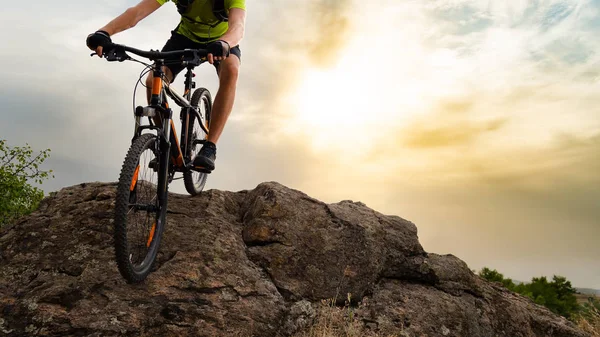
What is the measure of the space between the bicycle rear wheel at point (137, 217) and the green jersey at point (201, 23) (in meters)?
2.00

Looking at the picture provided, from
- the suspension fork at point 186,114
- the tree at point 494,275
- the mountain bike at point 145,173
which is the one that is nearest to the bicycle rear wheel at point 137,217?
the mountain bike at point 145,173

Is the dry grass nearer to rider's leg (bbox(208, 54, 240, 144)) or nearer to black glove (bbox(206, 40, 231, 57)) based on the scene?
rider's leg (bbox(208, 54, 240, 144))

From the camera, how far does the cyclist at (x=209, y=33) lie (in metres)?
4.90

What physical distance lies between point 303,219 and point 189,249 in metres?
1.38

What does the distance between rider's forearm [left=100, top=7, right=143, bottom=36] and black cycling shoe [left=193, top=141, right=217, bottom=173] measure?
1.47 metres

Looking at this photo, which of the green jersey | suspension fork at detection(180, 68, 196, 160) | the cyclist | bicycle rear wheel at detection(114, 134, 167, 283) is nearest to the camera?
bicycle rear wheel at detection(114, 134, 167, 283)

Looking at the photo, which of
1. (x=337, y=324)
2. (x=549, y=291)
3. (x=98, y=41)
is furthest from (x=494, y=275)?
(x=98, y=41)

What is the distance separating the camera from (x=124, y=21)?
4.86 m

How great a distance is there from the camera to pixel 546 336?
587cm

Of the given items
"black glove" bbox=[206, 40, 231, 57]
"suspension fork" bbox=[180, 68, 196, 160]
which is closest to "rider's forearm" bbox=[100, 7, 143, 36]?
"suspension fork" bbox=[180, 68, 196, 160]

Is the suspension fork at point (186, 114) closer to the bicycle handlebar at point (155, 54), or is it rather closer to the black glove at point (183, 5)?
the black glove at point (183, 5)

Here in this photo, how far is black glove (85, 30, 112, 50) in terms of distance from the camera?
409 cm

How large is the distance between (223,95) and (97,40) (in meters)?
1.56

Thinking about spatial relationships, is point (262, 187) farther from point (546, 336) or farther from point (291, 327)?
point (546, 336)
